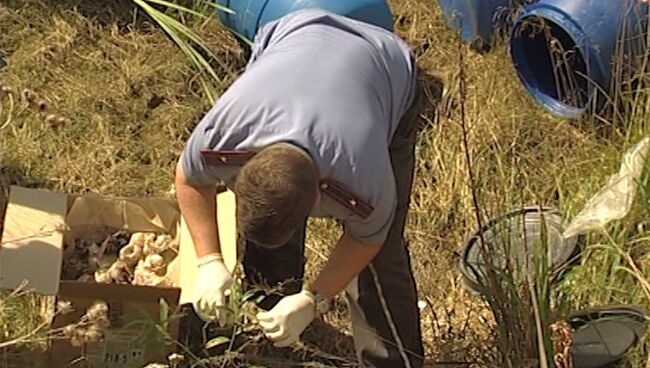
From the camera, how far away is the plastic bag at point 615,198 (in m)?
3.16

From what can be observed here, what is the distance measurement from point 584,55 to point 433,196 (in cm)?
68

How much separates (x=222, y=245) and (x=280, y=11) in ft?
3.79

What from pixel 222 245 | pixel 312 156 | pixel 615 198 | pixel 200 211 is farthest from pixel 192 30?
pixel 312 156

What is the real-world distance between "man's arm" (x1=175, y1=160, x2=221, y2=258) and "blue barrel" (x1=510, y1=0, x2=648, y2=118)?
149cm

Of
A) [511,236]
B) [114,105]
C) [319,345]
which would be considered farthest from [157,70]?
[511,236]

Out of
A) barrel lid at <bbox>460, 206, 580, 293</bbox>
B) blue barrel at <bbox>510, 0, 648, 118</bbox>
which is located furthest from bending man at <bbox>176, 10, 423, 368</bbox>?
blue barrel at <bbox>510, 0, 648, 118</bbox>

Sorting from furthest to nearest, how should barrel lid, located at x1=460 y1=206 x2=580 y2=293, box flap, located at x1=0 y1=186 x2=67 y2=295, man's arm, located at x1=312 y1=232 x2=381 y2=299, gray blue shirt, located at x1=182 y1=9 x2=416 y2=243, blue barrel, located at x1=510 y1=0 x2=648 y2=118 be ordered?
1. blue barrel, located at x1=510 y1=0 x2=648 y2=118
2. barrel lid, located at x1=460 y1=206 x2=580 y2=293
3. box flap, located at x1=0 y1=186 x2=67 y2=295
4. man's arm, located at x1=312 y1=232 x2=381 y2=299
5. gray blue shirt, located at x1=182 y1=9 x2=416 y2=243

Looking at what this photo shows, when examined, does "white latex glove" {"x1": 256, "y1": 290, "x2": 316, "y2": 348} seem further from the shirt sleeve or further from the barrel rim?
the barrel rim

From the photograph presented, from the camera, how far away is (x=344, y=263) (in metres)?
2.59

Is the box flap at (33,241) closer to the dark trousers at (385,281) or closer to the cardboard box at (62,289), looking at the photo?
the cardboard box at (62,289)

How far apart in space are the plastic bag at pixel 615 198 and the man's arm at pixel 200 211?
1.00 metres

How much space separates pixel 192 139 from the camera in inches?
99.4

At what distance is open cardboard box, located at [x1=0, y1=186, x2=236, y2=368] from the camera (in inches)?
110

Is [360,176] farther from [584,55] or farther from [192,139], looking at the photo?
[584,55]
